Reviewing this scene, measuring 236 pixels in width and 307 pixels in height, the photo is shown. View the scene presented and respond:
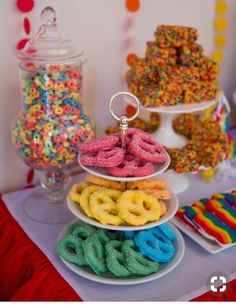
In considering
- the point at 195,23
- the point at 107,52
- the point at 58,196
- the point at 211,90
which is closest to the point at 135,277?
the point at 58,196

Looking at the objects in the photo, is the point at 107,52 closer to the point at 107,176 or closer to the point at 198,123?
the point at 198,123

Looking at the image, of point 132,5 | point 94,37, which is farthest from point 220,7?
point 94,37

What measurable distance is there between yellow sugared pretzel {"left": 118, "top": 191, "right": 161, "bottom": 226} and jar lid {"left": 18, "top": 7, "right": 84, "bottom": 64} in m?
0.33

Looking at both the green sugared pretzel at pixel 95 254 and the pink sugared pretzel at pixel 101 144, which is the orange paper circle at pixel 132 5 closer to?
the pink sugared pretzel at pixel 101 144

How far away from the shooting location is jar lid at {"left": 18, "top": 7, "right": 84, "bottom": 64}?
953 millimetres

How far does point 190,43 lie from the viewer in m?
1.04

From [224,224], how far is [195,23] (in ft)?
2.16

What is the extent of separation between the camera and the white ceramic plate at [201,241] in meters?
0.88

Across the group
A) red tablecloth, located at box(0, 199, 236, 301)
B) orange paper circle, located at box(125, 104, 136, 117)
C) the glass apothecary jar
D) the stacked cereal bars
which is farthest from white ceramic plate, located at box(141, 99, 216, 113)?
red tablecloth, located at box(0, 199, 236, 301)

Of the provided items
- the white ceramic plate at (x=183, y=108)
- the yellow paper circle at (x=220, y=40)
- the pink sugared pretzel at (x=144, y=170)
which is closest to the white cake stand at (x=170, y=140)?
the white ceramic plate at (x=183, y=108)

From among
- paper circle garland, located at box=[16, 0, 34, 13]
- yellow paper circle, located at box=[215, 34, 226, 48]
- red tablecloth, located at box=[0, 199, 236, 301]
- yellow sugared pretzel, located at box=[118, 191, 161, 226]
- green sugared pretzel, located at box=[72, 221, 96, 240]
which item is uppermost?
paper circle garland, located at box=[16, 0, 34, 13]

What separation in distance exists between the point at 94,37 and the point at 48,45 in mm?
214

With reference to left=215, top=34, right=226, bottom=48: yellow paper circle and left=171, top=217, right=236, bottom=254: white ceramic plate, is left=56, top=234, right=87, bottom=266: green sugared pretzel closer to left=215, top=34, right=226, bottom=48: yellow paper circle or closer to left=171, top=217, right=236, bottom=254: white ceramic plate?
left=171, top=217, right=236, bottom=254: white ceramic plate

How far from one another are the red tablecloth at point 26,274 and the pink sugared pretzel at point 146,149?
0.80 feet
